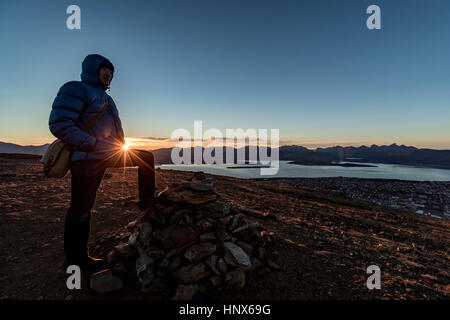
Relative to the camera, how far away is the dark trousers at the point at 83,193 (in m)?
3.00

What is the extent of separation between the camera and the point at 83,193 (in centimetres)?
306

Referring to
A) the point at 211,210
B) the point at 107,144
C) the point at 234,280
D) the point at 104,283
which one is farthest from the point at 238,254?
the point at 107,144

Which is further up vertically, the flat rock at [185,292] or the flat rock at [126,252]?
the flat rock at [126,252]

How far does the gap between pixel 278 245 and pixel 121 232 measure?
4218 mm

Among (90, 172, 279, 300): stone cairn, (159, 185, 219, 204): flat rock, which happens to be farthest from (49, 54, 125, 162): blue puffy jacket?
(90, 172, 279, 300): stone cairn

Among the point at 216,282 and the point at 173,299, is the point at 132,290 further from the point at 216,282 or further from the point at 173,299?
the point at 216,282

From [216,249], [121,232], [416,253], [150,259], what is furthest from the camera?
[416,253]

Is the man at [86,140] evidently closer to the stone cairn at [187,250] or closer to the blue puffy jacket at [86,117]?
the blue puffy jacket at [86,117]

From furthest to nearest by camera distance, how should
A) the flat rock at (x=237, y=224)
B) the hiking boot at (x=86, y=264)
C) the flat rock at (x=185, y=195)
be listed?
1. the flat rock at (x=237, y=224)
2. the flat rock at (x=185, y=195)
3. the hiking boot at (x=86, y=264)

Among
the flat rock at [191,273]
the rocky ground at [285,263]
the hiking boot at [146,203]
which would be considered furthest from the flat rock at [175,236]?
the rocky ground at [285,263]

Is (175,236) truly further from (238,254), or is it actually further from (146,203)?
(238,254)

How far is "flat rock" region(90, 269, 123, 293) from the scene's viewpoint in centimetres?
309
